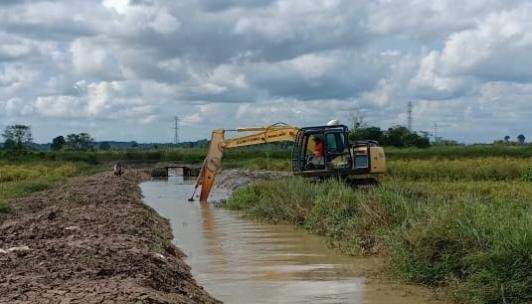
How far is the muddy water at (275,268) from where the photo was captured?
1095 cm

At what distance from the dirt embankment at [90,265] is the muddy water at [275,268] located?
0.82m

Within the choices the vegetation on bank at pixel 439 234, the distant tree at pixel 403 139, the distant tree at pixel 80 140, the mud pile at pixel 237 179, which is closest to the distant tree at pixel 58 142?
the distant tree at pixel 80 140

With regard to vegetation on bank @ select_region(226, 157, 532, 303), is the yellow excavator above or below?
above

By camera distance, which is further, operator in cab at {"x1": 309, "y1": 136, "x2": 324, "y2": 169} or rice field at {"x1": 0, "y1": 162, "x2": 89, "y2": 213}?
rice field at {"x1": 0, "y1": 162, "x2": 89, "y2": 213}

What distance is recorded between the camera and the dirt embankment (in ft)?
27.2

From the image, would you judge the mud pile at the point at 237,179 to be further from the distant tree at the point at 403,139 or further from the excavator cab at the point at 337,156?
the distant tree at the point at 403,139

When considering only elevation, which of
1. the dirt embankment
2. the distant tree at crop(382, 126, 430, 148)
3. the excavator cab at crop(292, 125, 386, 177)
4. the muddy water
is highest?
the distant tree at crop(382, 126, 430, 148)

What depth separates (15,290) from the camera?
8.53 meters

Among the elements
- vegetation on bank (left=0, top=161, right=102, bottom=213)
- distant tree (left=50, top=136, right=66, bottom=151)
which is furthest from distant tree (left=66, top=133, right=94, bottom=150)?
vegetation on bank (left=0, top=161, right=102, bottom=213)

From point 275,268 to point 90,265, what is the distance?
432 centimetres

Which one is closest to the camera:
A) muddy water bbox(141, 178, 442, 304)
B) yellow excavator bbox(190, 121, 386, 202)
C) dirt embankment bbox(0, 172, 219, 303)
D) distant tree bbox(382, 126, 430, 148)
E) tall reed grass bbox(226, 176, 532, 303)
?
dirt embankment bbox(0, 172, 219, 303)

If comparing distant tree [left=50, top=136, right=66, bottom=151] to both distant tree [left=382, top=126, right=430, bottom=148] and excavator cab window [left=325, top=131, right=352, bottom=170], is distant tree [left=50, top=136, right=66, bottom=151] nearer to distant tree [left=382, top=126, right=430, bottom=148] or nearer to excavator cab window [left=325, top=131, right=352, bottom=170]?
distant tree [left=382, top=126, right=430, bottom=148]

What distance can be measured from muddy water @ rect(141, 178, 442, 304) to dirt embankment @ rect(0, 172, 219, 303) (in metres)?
0.82

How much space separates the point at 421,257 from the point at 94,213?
35.8 ft
